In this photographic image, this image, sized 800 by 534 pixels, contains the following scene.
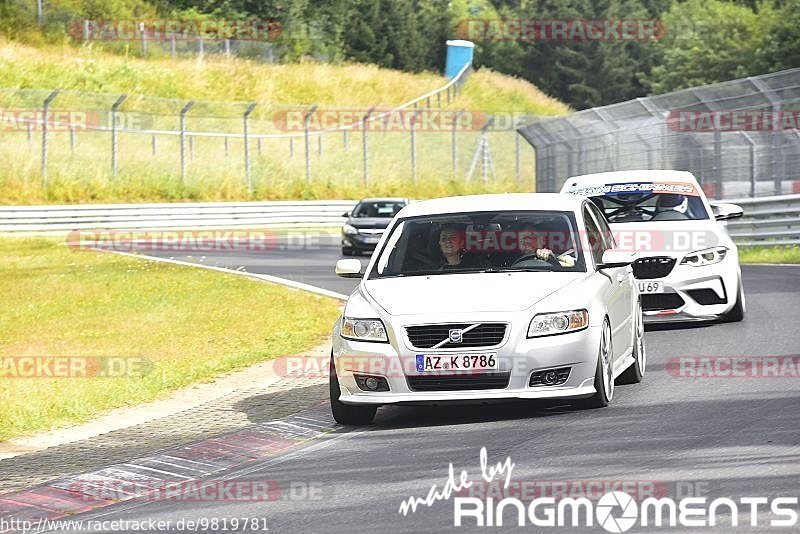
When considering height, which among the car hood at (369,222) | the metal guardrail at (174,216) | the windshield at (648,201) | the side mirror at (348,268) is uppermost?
→ the side mirror at (348,268)

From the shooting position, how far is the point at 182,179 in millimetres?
51562

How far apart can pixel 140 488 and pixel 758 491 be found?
345cm

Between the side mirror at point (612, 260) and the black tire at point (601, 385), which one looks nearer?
the black tire at point (601, 385)

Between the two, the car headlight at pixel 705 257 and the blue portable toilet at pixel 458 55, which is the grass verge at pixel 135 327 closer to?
the car headlight at pixel 705 257

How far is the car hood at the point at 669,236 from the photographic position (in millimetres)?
15820

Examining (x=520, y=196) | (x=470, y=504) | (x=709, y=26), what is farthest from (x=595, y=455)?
(x=709, y=26)

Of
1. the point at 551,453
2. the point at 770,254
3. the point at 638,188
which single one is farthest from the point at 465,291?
the point at 770,254

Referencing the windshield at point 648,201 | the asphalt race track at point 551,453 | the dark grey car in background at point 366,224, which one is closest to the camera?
the asphalt race track at point 551,453

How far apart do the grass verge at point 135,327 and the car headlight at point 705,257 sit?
3.97 m

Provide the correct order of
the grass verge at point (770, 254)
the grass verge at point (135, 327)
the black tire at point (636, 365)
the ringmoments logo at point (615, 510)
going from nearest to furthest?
1. the ringmoments logo at point (615, 510)
2. the black tire at point (636, 365)
3. the grass verge at point (135, 327)
4. the grass verge at point (770, 254)

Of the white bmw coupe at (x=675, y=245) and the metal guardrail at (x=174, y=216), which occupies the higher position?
the white bmw coupe at (x=675, y=245)

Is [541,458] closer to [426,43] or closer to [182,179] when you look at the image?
[182,179]

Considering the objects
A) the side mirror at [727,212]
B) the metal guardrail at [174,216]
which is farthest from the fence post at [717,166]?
the metal guardrail at [174,216]

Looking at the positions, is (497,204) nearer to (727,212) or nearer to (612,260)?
(612,260)
